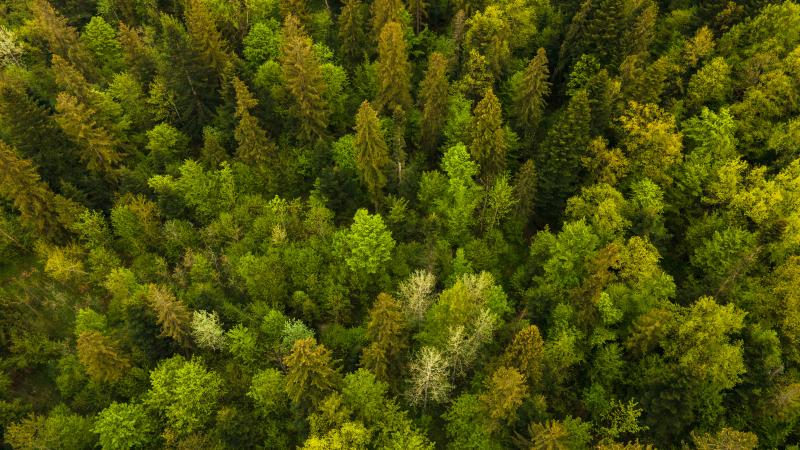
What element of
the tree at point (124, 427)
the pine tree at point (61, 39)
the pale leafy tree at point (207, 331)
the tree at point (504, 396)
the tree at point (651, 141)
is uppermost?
the tree at point (651, 141)

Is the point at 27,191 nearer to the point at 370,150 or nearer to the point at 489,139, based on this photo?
the point at 370,150

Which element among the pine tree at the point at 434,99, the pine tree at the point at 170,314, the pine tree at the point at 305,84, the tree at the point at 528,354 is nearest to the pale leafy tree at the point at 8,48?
the pine tree at the point at 305,84

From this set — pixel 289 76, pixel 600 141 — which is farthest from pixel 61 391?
pixel 600 141

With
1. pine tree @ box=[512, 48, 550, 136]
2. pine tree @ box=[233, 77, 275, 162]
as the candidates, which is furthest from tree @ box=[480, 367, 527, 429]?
pine tree @ box=[233, 77, 275, 162]

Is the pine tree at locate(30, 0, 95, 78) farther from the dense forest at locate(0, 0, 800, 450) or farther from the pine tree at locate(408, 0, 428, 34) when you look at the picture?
the pine tree at locate(408, 0, 428, 34)

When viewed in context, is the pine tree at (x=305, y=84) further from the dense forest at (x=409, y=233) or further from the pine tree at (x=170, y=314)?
the pine tree at (x=170, y=314)

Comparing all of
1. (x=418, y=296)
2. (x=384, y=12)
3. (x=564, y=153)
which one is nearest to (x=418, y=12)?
(x=384, y=12)
